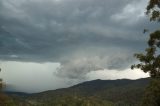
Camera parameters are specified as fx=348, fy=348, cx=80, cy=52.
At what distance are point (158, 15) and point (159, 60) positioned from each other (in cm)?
449

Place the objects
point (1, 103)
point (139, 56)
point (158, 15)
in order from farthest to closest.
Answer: point (1, 103) → point (139, 56) → point (158, 15)

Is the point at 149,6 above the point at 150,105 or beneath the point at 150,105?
above

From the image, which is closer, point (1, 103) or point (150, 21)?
point (150, 21)

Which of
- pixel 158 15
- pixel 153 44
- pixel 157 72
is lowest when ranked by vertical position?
pixel 157 72

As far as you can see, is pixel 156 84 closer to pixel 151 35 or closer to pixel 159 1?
pixel 151 35

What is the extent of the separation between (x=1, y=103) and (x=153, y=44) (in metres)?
53.3

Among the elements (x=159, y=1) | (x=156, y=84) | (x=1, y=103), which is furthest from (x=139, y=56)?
(x=1, y=103)

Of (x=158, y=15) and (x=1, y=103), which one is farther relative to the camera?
(x=1, y=103)

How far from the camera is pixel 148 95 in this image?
36938 mm

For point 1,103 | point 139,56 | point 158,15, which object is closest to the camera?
point 158,15

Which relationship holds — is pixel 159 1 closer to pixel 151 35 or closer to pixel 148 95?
pixel 151 35

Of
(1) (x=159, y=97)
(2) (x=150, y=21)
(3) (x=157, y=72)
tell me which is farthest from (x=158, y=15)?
(1) (x=159, y=97)

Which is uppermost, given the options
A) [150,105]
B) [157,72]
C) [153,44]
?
[153,44]

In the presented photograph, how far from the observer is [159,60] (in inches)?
1371
